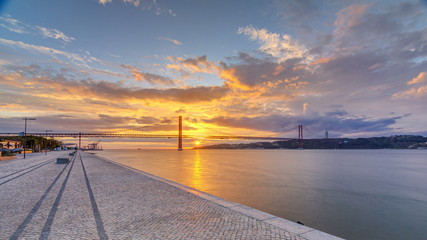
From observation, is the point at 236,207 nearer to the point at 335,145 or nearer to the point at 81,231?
the point at 81,231

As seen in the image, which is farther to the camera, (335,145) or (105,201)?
(335,145)

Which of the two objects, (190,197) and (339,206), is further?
(339,206)

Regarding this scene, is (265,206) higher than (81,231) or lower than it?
lower

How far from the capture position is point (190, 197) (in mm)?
8531

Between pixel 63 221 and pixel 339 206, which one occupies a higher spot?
pixel 63 221

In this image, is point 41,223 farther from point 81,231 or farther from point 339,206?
point 339,206

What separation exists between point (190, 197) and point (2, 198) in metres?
6.62

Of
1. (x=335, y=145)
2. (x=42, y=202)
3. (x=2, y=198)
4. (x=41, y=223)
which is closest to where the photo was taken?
(x=41, y=223)

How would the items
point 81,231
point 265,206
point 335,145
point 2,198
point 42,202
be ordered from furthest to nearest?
point 335,145 → point 265,206 → point 2,198 → point 42,202 → point 81,231

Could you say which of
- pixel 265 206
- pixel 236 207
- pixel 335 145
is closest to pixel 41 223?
pixel 236 207

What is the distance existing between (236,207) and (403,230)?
6.43 m

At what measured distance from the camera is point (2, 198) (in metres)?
8.41

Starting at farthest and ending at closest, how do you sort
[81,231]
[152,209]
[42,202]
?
1. [42,202]
2. [152,209]
3. [81,231]

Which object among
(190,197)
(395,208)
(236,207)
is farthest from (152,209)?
(395,208)
